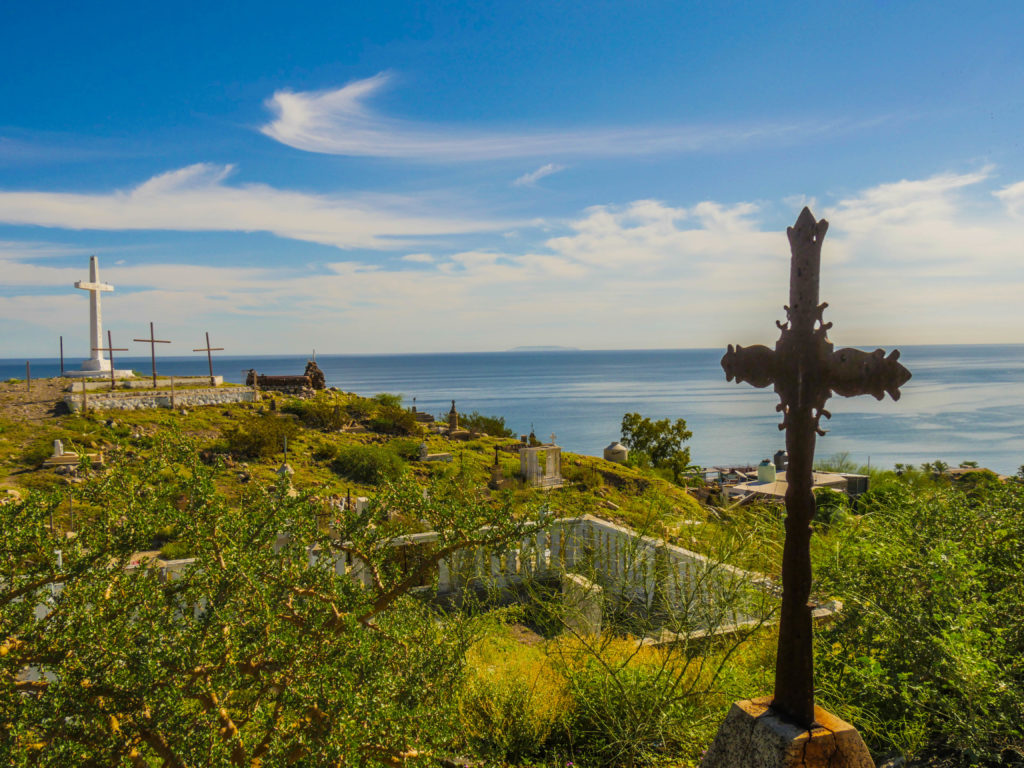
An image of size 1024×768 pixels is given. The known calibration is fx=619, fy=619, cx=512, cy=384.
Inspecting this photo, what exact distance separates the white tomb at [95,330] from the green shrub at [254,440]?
1392 cm

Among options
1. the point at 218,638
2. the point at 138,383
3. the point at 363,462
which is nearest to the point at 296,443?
the point at 363,462

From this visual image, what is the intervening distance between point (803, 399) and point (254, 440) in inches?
883

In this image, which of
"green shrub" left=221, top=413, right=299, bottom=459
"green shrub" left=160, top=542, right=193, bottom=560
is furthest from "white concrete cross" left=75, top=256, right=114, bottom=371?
"green shrub" left=160, top=542, right=193, bottom=560

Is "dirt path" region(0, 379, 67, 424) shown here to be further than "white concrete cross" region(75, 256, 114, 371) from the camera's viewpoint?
No

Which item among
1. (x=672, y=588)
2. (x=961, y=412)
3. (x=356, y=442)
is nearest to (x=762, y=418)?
(x=961, y=412)

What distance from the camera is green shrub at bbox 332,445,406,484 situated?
20480 mm

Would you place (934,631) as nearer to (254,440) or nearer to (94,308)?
(254,440)

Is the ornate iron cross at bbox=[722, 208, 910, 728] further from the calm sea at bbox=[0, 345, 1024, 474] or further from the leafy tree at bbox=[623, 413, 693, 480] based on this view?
the leafy tree at bbox=[623, 413, 693, 480]

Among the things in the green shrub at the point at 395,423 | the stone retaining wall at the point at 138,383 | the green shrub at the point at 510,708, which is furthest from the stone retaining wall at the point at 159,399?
the green shrub at the point at 510,708

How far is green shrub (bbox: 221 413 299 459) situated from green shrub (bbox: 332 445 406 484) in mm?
2308

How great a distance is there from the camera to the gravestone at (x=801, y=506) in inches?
86.7

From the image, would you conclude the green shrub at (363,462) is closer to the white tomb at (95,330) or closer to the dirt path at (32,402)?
the dirt path at (32,402)

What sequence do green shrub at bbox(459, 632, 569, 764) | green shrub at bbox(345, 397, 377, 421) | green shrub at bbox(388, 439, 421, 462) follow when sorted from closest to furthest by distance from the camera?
green shrub at bbox(459, 632, 569, 764) → green shrub at bbox(388, 439, 421, 462) → green shrub at bbox(345, 397, 377, 421)

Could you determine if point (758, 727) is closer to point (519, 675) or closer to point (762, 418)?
point (519, 675)
